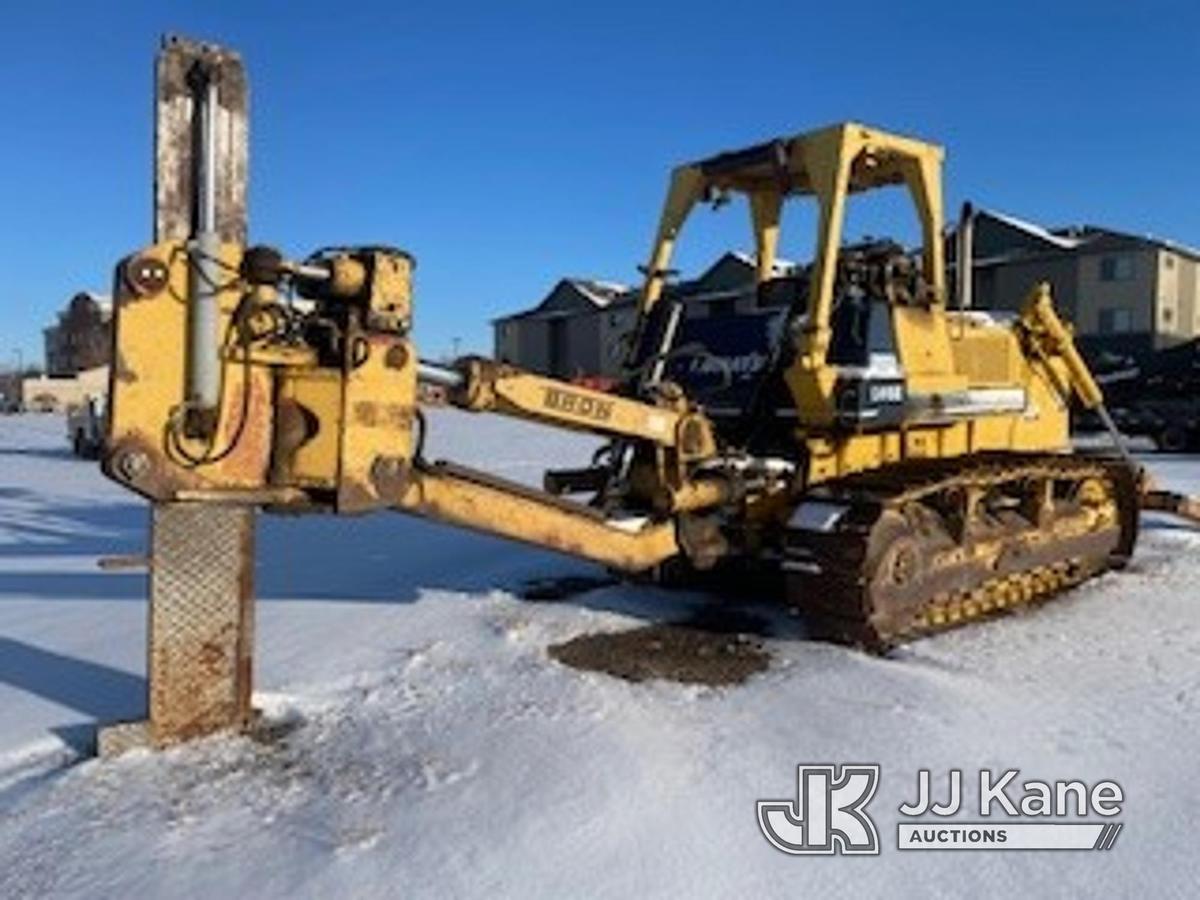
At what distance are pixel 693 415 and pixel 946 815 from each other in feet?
8.98

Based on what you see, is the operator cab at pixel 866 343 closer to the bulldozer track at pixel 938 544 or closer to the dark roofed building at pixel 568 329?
the bulldozer track at pixel 938 544

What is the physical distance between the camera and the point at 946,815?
401 cm

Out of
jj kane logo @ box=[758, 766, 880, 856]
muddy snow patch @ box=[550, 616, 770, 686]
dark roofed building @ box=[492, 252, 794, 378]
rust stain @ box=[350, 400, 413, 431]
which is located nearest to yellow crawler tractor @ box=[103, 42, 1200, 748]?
rust stain @ box=[350, 400, 413, 431]

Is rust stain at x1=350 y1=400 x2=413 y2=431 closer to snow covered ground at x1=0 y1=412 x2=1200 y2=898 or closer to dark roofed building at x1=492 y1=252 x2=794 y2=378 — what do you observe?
snow covered ground at x1=0 y1=412 x2=1200 y2=898

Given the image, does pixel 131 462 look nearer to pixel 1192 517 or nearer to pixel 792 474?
pixel 792 474

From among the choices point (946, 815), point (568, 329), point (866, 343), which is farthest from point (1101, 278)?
point (946, 815)

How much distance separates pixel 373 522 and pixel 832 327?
18.5 ft

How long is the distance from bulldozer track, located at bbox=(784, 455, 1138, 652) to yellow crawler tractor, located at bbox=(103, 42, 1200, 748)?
0.02 m

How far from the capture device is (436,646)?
6156mm

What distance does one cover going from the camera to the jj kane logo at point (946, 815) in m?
3.80

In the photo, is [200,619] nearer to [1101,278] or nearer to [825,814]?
[825,814]

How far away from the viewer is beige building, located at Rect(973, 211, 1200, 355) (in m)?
41.8

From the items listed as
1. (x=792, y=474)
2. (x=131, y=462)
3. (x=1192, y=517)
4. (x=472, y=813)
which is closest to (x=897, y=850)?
(x=472, y=813)

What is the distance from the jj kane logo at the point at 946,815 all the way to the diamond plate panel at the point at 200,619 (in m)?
2.16
